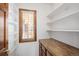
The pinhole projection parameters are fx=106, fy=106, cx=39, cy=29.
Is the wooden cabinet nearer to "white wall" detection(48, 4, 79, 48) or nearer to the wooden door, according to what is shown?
the wooden door

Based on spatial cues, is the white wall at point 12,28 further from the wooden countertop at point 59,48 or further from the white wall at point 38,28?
the wooden countertop at point 59,48

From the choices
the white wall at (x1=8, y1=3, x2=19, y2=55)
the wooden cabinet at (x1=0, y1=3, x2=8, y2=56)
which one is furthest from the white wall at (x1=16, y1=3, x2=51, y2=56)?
the wooden cabinet at (x1=0, y1=3, x2=8, y2=56)

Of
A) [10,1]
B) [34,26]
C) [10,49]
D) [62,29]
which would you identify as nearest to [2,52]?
[10,49]

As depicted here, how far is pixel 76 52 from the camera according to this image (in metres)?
1.29

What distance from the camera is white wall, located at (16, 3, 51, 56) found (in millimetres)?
1393

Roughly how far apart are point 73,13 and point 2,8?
90 cm

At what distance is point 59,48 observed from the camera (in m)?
1.42

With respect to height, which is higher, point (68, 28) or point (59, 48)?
point (68, 28)

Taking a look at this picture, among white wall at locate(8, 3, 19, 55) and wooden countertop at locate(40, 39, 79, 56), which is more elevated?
white wall at locate(8, 3, 19, 55)

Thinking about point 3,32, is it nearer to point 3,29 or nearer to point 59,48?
point 3,29

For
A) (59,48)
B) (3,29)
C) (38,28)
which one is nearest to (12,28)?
(3,29)

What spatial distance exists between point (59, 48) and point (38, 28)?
392 mm

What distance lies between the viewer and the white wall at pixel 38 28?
54.8 inches

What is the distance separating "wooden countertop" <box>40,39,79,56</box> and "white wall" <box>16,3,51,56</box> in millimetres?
113
